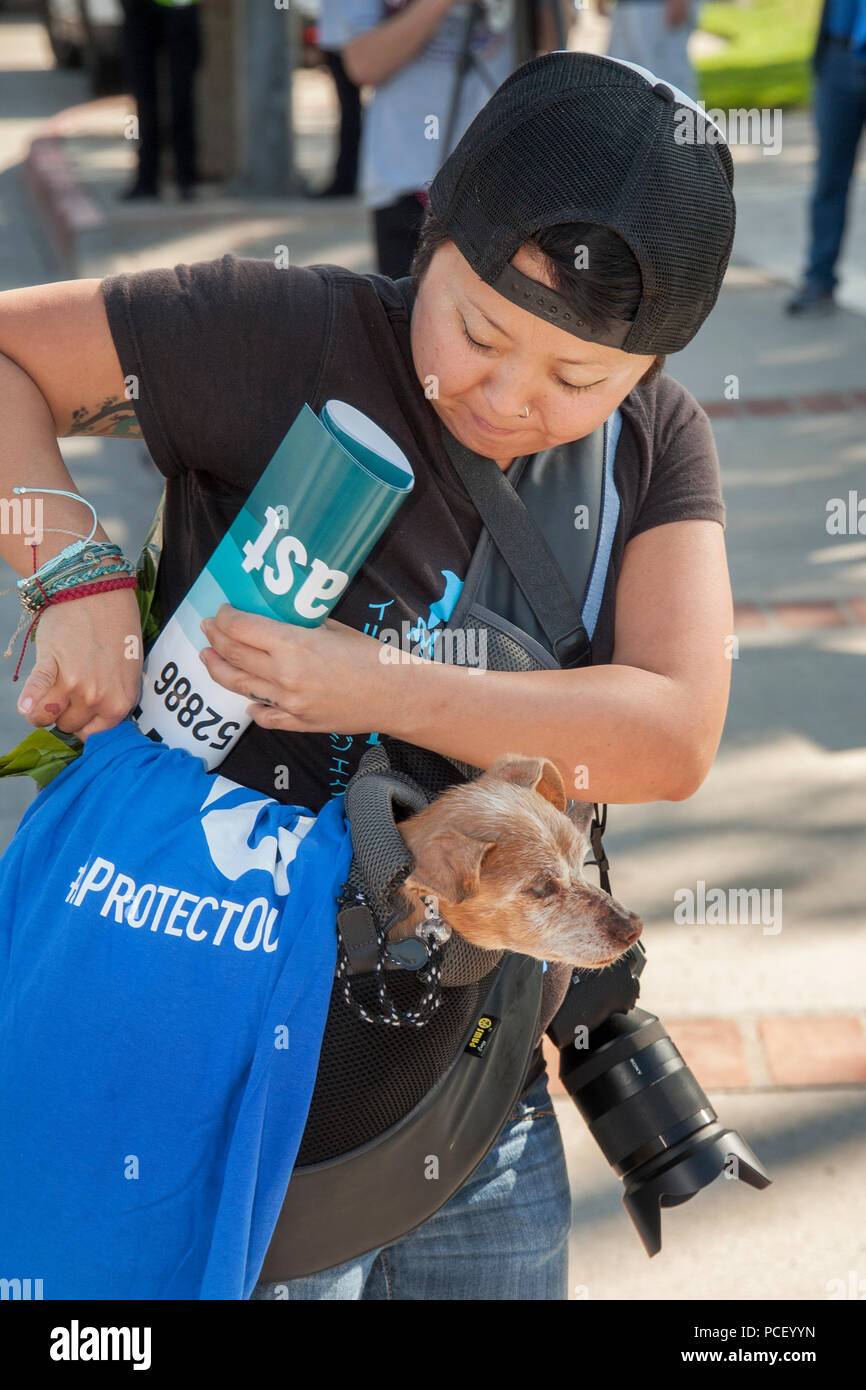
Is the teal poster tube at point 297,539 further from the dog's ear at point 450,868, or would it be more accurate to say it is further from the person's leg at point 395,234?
the person's leg at point 395,234

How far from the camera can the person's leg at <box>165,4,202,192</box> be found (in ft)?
33.7

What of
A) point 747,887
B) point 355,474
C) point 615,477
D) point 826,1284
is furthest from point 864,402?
point 355,474

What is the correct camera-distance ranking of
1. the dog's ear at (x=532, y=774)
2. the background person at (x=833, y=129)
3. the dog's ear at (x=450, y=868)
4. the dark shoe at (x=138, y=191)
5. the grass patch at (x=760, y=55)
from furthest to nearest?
the grass patch at (x=760, y=55) < the dark shoe at (x=138, y=191) < the background person at (x=833, y=129) < the dog's ear at (x=532, y=774) < the dog's ear at (x=450, y=868)

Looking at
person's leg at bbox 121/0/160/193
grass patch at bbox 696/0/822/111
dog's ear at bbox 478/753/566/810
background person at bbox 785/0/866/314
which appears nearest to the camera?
dog's ear at bbox 478/753/566/810

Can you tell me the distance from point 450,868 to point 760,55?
20053 millimetres

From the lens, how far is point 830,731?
4.50 meters

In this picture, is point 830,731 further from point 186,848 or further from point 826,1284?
point 186,848

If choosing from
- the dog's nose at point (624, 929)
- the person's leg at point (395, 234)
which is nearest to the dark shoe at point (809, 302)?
the person's leg at point (395, 234)

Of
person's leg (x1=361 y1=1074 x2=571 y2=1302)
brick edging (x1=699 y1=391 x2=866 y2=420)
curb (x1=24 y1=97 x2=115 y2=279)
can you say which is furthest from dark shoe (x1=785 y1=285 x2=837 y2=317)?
person's leg (x1=361 y1=1074 x2=571 y2=1302)

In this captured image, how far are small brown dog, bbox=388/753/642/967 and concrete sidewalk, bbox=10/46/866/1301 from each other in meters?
1.31

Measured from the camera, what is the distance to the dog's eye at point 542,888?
1401 millimetres

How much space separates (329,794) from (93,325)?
610mm

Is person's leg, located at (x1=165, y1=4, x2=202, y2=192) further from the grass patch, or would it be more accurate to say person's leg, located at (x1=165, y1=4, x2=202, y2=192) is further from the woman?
the woman

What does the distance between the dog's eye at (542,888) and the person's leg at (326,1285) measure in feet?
1.60
